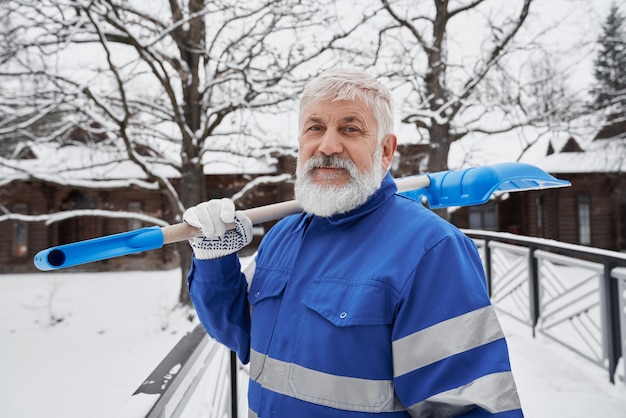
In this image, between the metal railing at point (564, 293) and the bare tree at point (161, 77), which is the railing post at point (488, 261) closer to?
the metal railing at point (564, 293)

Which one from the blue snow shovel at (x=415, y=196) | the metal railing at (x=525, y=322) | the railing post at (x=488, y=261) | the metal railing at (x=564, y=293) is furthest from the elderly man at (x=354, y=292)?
the railing post at (x=488, y=261)

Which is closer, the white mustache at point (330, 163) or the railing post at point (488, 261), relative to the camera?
the white mustache at point (330, 163)

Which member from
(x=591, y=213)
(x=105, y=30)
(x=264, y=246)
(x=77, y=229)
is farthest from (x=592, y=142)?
(x=77, y=229)

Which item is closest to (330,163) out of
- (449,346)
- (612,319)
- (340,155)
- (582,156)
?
(340,155)

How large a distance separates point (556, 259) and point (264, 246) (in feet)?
13.4

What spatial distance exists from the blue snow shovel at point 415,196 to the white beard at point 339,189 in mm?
288

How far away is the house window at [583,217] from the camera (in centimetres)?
1650

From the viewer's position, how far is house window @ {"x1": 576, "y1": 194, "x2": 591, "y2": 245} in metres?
16.5

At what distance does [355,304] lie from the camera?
1.05m

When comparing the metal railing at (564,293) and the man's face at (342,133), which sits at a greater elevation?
the man's face at (342,133)

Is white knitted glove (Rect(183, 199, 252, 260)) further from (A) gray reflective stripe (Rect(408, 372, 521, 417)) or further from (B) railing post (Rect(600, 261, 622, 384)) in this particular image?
(B) railing post (Rect(600, 261, 622, 384))

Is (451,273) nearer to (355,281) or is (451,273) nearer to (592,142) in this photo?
(355,281)

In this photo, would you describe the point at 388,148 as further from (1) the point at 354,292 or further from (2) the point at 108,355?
(2) the point at 108,355

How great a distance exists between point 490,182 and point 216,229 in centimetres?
114
